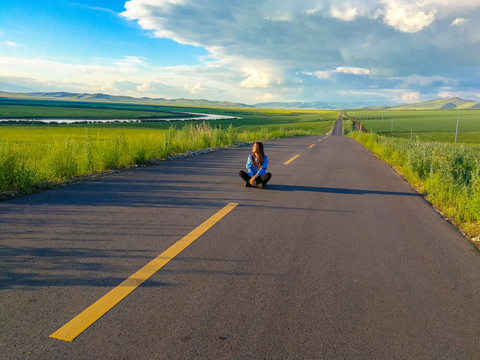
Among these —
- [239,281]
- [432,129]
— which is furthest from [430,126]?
[239,281]

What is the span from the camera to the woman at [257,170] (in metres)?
7.91

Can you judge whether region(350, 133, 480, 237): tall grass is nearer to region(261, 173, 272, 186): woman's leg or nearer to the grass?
region(261, 173, 272, 186): woman's leg

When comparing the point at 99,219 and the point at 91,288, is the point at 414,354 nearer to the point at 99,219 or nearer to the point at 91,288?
the point at 91,288

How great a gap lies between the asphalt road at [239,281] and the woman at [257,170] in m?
1.52

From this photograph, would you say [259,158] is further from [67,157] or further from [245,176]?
[67,157]

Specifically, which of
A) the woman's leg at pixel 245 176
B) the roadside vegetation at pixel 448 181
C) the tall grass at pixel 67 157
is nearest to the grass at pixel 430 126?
the roadside vegetation at pixel 448 181

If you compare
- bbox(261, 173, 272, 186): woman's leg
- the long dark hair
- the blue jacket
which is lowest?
bbox(261, 173, 272, 186): woman's leg

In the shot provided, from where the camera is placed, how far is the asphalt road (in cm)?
242

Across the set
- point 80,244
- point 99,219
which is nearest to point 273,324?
point 80,244

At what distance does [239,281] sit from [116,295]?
1054 mm

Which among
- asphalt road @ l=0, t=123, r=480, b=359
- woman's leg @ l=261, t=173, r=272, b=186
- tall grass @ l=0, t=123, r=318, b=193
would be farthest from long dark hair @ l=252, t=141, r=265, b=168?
tall grass @ l=0, t=123, r=318, b=193

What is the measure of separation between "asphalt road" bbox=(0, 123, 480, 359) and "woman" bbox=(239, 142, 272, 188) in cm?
152

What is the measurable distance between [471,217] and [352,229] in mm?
2418

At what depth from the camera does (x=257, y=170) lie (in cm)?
814
